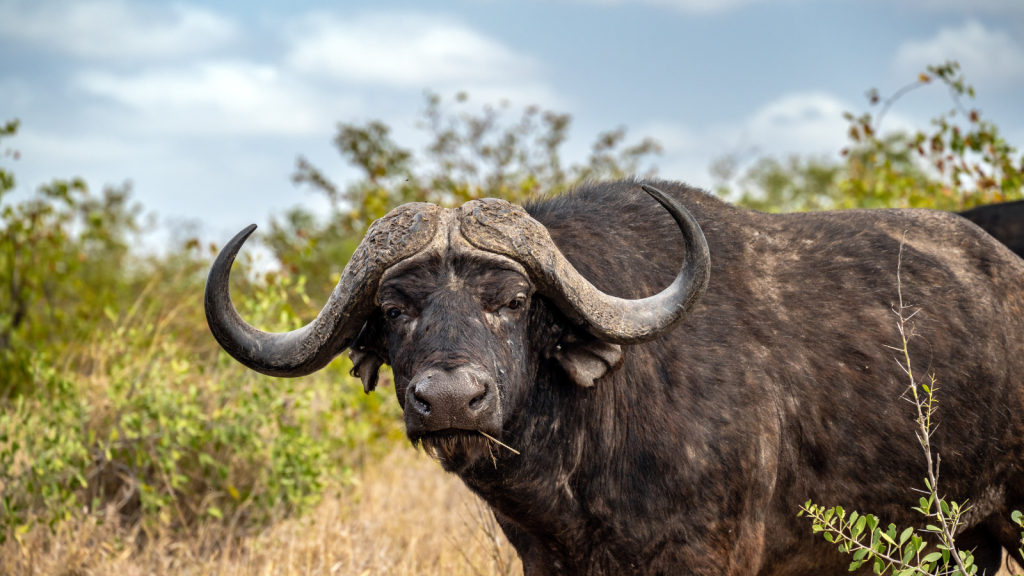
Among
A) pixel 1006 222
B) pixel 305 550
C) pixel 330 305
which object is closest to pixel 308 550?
pixel 305 550

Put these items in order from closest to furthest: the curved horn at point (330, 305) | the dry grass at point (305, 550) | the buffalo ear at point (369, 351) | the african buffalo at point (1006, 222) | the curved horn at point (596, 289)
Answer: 1. the curved horn at point (596, 289)
2. the curved horn at point (330, 305)
3. the buffalo ear at point (369, 351)
4. the dry grass at point (305, 550)
5. the african buffalo at point (1006, 222)

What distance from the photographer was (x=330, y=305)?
3.36 metres

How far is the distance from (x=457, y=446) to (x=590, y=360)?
639 millimetres

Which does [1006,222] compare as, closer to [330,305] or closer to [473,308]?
[473,308]

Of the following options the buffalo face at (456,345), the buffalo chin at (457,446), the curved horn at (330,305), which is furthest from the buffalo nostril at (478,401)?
the curved horn at (330,305)

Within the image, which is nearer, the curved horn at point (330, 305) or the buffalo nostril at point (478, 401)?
the buffalo nostril at point (478, 401)

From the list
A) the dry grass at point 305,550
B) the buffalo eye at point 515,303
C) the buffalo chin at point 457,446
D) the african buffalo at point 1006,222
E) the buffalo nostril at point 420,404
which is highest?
the buffalo eye at point 515,303

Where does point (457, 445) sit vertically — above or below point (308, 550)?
above

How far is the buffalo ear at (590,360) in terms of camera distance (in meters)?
3.33

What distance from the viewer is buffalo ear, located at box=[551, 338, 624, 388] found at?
333cm

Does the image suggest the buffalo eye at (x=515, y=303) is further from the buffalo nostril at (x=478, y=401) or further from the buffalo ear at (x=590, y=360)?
the buffalo nostril at (x=478, y=401)

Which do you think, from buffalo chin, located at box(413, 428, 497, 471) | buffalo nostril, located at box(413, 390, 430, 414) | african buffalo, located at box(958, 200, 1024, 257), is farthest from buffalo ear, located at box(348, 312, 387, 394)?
african buffalo, located at box(958, 200, 1024, 257)

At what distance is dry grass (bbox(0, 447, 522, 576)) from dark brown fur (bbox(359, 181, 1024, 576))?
125 cm

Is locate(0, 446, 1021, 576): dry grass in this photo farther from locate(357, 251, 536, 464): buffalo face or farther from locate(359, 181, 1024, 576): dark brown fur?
locate(357, 251, 536, 464): buffalo face
